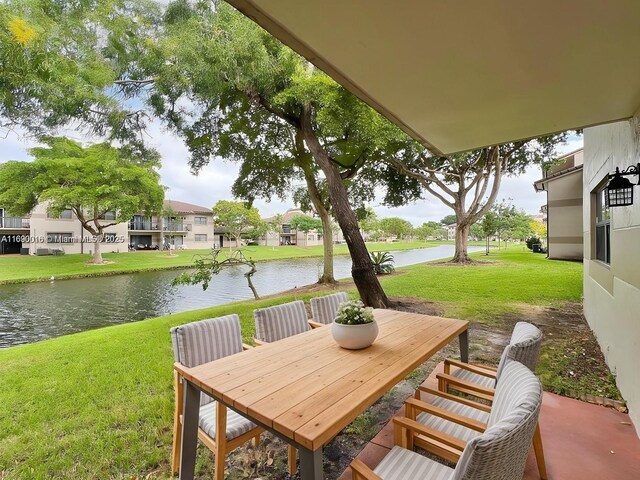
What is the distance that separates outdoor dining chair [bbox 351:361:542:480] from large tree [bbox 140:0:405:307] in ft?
14.0

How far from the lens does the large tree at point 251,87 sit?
4.91m

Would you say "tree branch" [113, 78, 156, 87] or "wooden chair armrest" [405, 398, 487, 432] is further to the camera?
"tree branch" [113, 78, 156, 87]

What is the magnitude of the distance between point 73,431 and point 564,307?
7.73 meters

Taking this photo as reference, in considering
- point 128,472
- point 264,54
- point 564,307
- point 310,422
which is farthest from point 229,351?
point 564,307

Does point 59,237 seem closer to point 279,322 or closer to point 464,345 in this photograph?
point 279,322

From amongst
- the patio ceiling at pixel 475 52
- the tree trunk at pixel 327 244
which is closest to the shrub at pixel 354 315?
the patio ceiling at pixel 475 52

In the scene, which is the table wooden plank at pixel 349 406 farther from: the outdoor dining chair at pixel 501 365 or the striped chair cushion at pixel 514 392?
the striped chair cushion at pixel 514 392

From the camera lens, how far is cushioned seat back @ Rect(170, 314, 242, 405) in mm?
2111

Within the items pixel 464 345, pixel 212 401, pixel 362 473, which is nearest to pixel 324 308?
pixel 464 345

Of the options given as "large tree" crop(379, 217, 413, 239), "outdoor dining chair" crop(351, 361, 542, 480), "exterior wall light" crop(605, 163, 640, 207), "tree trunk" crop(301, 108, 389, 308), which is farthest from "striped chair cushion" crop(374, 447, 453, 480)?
"large tree" crop(379, 217, 413, 239)

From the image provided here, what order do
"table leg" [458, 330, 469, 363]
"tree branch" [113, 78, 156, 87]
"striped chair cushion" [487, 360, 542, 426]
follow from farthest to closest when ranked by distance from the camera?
"tree branch" [113, 78, 156, 87] → "table leg" [458, 330, 469, 363] → "striped chair cushion" [487, 360, 542, 426]

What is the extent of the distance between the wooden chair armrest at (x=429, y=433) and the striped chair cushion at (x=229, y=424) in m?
0.79

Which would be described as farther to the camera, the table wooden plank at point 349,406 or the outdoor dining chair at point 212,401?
the outdoor dining chair at point 212,401

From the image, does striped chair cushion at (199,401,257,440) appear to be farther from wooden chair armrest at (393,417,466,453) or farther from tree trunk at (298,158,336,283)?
tree trunk at (298,158,336,283)
